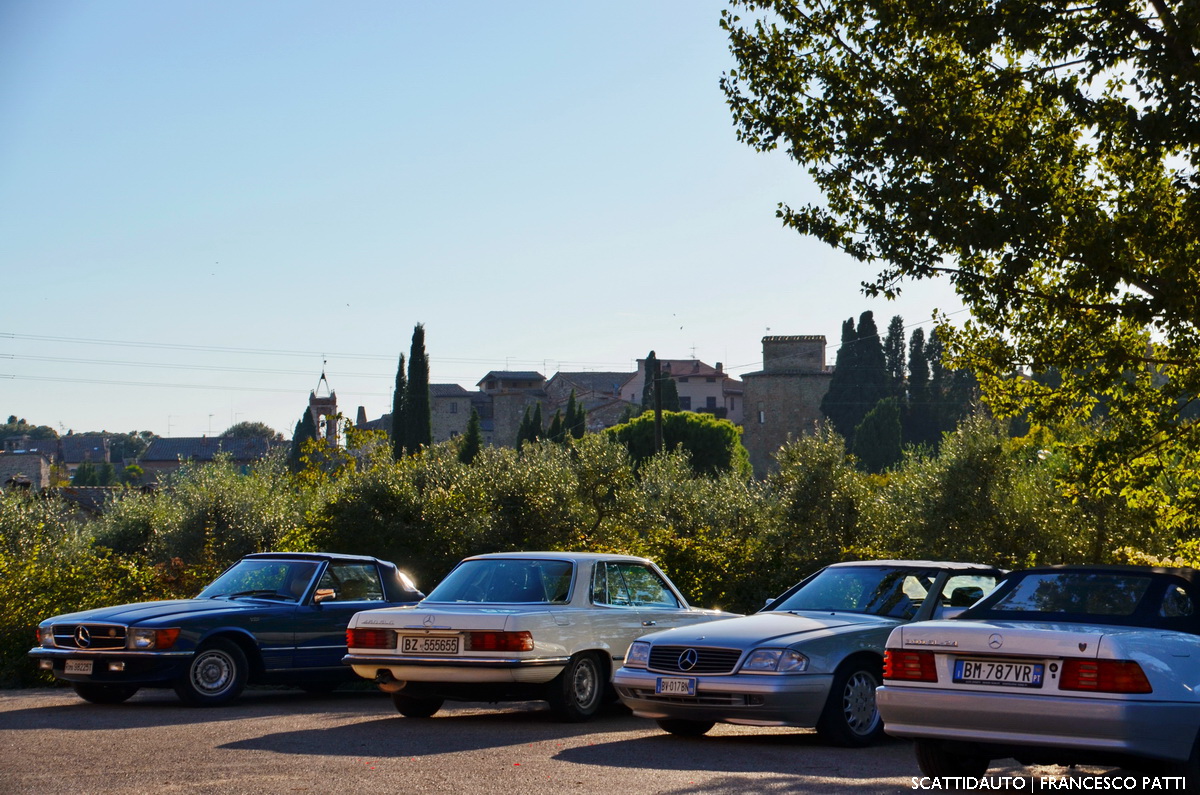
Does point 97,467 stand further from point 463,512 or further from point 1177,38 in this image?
point 1177,38

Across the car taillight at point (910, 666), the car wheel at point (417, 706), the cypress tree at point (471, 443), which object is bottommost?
the car wheel at point (417, 706)

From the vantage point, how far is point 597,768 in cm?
834

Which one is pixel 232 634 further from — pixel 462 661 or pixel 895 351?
pixel 895 351

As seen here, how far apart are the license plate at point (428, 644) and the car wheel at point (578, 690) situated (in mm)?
953

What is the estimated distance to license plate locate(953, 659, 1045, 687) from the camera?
6793 millimetres

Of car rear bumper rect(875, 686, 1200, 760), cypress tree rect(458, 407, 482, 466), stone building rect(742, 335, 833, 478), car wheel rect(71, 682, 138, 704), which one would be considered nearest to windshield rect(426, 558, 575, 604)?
car wheel rect(71, 682, 138, 704)

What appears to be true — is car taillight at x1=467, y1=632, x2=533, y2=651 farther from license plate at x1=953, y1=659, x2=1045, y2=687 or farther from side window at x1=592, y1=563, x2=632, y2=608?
license plate at x1=953, y1=659, x2=1045, y2=687

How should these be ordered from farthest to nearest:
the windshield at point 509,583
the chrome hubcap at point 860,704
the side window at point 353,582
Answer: the side window at point 353,582
the windshield at point 509,583
the chrome hubcap at point 860,704

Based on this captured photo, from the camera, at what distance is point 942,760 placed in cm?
749

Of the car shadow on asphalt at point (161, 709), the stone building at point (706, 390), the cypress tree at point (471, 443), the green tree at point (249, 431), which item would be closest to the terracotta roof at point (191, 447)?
the green tree at point (249, 431)

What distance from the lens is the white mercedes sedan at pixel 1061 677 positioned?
6480 mm

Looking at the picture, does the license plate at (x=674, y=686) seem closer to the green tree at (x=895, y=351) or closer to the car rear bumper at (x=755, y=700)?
the car rear bumper at (x=755, y=700)

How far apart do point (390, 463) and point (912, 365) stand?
80933 millimetres

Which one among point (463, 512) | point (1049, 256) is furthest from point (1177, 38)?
point (463, 512)
